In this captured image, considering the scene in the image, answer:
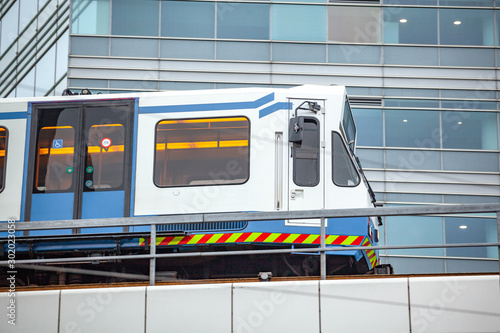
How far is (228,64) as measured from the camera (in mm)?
23453

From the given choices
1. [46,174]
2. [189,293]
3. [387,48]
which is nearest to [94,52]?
[387,48]

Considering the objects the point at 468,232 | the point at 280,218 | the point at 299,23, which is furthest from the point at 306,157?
the point at 299,23

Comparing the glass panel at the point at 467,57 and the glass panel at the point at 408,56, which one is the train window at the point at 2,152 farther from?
the glass panel at the point at 467,57

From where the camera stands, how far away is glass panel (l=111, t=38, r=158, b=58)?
23.5m

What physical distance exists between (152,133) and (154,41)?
503 inches

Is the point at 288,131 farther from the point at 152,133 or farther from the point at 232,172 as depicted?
the point at 152,133

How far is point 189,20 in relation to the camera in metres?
23.7

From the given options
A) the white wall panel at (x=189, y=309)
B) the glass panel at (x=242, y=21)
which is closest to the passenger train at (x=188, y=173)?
the white wall panel at (x=189, y=309)

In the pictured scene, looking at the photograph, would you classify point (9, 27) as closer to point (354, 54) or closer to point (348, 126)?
point (354, 54)

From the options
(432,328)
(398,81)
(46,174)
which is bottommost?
(432,328)

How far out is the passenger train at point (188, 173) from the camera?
10938 mm

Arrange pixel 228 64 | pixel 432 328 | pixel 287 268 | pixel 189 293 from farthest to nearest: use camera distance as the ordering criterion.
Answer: pixel 228 64 < pixel 287 268 < pixel 189 293 < pixel 432 328

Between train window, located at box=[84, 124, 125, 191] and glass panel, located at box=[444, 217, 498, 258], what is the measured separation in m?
13.3

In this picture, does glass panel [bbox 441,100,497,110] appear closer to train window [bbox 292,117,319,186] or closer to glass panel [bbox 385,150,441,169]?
glass panel [bbox 385,150,441,169]
